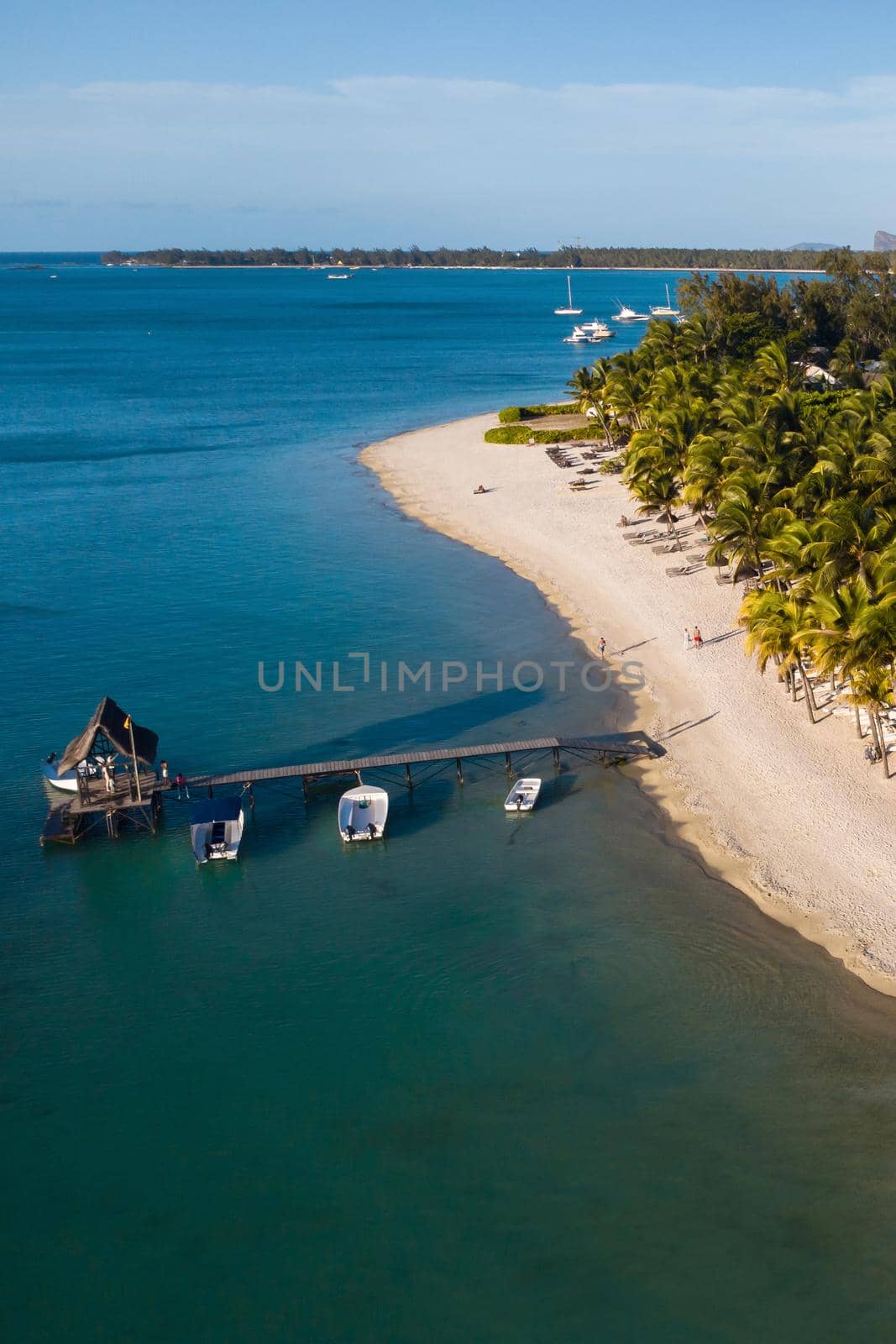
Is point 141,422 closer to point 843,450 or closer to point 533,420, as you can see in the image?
point 533,420

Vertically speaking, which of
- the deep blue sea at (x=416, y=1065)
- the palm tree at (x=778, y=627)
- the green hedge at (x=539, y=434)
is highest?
the green hedge at (x=539, y=434)

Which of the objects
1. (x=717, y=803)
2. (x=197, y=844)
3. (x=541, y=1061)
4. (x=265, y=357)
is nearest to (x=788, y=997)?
(x=541, y=1061)

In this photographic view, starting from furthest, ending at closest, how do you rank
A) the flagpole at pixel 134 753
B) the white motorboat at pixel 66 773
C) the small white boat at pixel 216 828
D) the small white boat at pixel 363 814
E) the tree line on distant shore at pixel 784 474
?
the white motorboat at pixel 66 773 < the flagpole at pixel 134 753 < the small white boat at pixel 363 814 < the tree line on distant shore at pixel 784 474 < the small white boat at pixel 216 828

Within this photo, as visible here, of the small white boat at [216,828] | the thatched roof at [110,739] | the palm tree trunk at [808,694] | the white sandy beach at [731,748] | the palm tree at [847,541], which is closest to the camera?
the white sandy beach at [731,748]

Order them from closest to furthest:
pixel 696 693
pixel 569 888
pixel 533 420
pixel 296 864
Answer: pixel 569 888
pixel 296 864
pixel 696 693
pixel 533 420

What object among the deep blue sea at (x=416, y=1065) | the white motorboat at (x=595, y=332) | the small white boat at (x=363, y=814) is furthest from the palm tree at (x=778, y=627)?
the white motorboat at (x=595, y=332)

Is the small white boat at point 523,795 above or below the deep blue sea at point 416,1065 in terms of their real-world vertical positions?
above

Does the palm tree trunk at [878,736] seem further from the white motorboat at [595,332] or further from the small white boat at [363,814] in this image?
the white motorboat at [595,332]

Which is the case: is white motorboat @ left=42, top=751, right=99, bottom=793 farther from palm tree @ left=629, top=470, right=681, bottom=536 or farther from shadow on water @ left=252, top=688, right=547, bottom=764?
palm tree @ left=629, top=470, right=681, bottom=536

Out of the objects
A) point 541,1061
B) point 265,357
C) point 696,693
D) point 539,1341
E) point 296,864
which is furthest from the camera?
point 265,357
